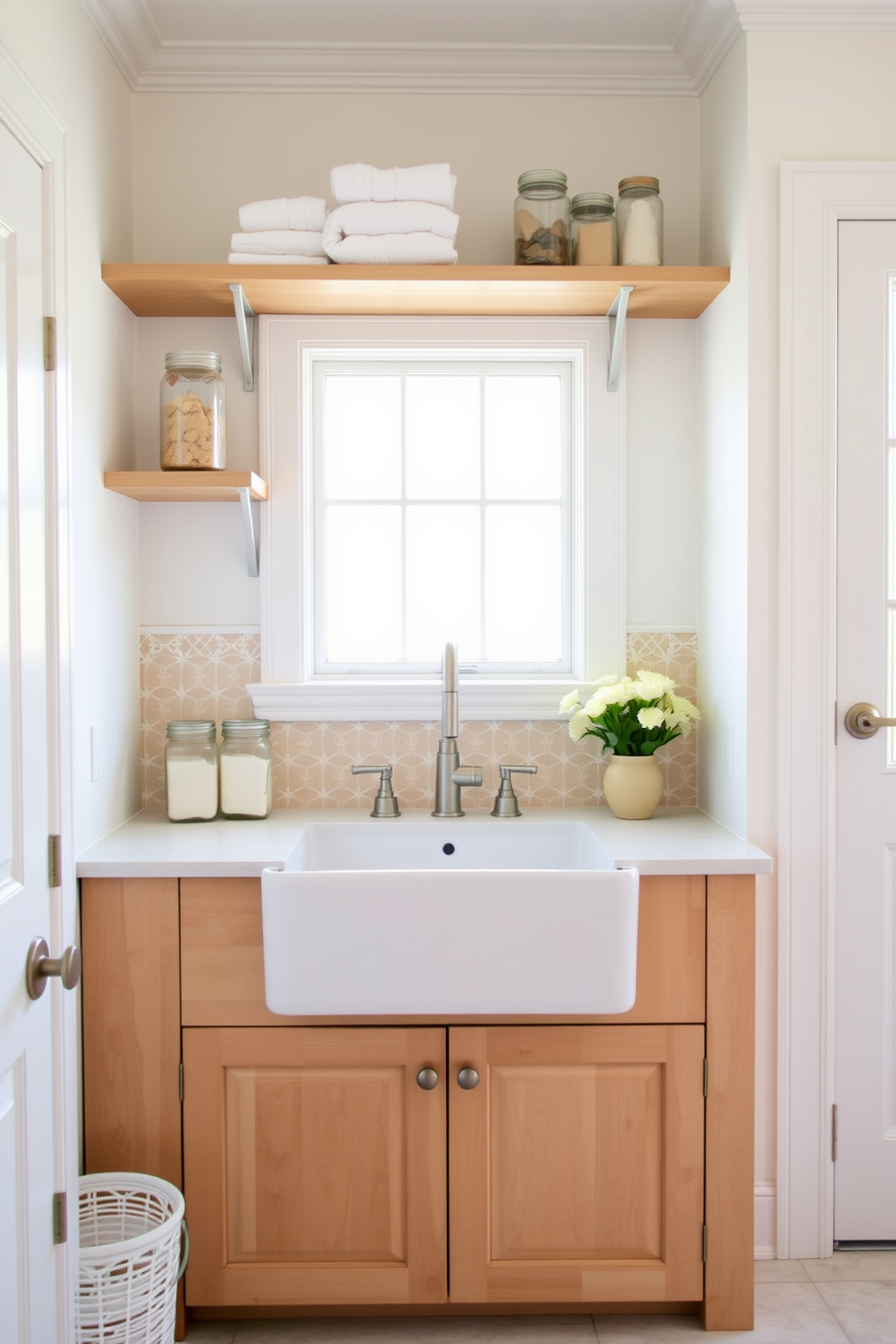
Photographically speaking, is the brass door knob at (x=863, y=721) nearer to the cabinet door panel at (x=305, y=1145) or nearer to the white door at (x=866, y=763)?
the white door at (x=866, y=763)

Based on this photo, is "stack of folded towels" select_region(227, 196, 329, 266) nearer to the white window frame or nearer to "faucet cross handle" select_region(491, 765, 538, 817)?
the white window frame

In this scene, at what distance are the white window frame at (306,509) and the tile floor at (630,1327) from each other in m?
1.19

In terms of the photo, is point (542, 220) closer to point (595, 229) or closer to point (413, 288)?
point (595, 229)

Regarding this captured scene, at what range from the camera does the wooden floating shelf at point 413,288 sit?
2.13m

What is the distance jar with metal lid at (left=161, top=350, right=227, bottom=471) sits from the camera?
2170 millimetres

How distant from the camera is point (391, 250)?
2.13 metres

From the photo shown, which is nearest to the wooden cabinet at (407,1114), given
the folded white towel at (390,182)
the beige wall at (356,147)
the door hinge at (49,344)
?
the door hinge at (49,344)

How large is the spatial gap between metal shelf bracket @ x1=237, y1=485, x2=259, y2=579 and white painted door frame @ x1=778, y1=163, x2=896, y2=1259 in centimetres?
109

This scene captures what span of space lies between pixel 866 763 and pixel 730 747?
0.88 feet

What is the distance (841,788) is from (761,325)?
0.93 meters

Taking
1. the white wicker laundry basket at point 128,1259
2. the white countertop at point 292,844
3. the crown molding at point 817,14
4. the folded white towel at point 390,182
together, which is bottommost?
the white wicker laundry basket at point 128,1259

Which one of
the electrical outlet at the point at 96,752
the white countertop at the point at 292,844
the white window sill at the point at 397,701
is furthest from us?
the white window sill at the point at 397,701

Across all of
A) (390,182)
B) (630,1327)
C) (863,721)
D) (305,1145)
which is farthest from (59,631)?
(630,1327)

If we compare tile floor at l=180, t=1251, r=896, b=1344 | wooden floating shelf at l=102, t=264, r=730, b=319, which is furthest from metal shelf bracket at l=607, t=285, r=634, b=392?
tile floor at l=180, t=1251, r=896, b=1344
